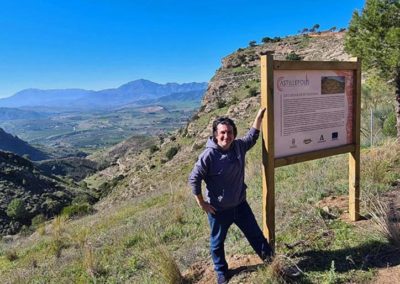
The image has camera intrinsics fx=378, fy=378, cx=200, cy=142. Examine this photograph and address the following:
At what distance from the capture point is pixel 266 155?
394 cm

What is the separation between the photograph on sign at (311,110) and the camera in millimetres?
3947

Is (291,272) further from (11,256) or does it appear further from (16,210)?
(16,210)

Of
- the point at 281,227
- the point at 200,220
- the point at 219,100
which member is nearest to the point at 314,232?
the point at 281,227

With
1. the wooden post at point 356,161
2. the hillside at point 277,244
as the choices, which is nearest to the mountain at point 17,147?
the hillside at point 277,244

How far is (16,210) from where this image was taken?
34.0 metres

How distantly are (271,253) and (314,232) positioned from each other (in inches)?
38.9

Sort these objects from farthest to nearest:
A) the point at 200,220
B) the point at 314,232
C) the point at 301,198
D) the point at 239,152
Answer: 1. the point at 200,220
2. the point at 301,198
3. the point at 314,232
4. the point at 239,152

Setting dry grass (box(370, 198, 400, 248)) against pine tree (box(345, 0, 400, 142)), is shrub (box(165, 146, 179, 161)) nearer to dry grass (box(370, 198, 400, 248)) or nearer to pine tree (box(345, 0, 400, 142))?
pine tree (box(345, 0, 400, 142))

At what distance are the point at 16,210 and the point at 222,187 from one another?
35.1m

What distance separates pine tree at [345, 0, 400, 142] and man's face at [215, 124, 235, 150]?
19.0 ft

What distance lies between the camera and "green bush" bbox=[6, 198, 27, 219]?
33969mm

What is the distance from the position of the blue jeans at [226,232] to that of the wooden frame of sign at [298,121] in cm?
21

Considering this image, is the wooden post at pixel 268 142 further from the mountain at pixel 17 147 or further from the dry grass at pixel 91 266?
the mountain at pixel 17 147

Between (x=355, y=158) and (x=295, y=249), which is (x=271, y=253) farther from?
(x=355, y=158)
